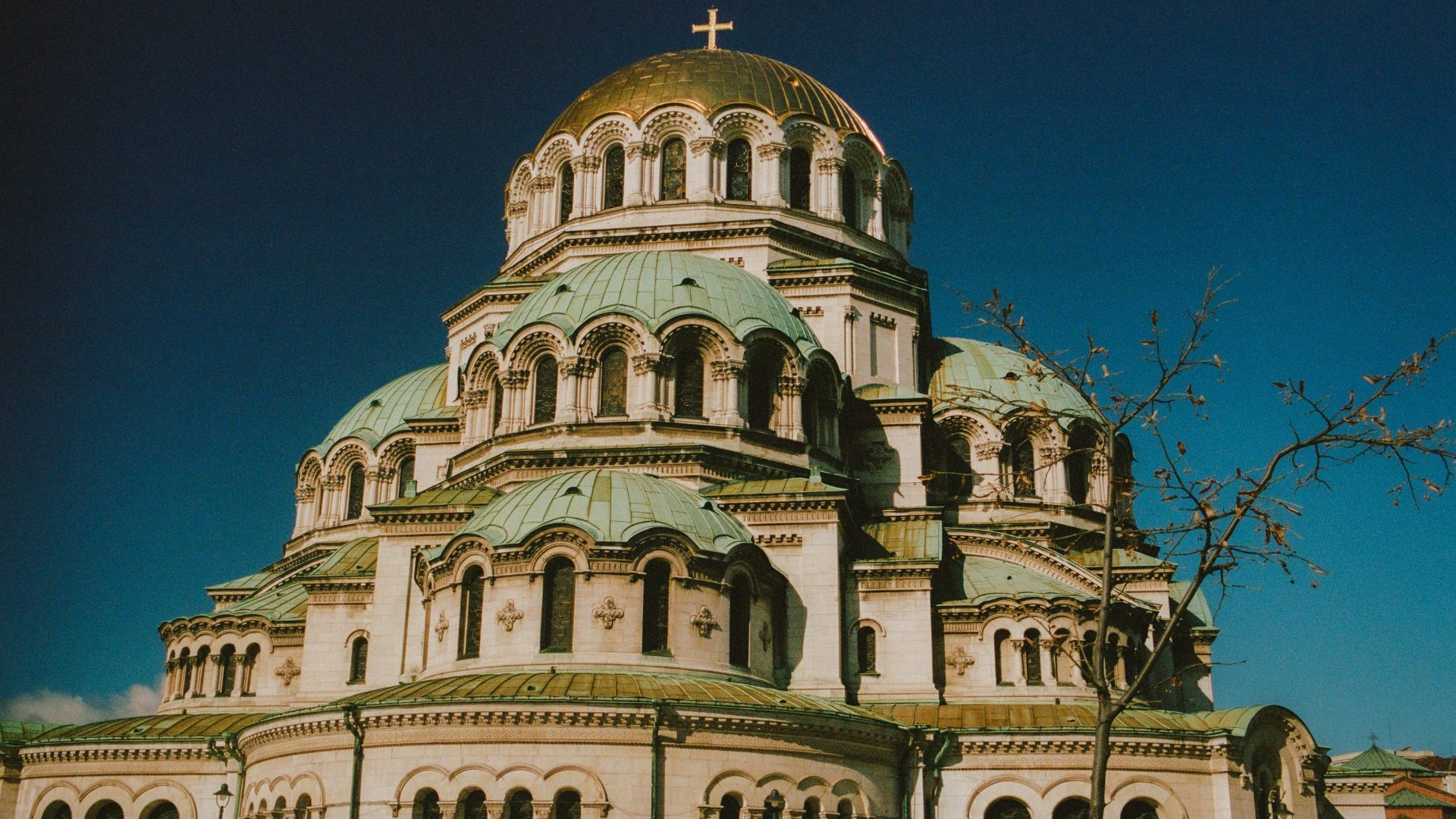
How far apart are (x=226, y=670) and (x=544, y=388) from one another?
9662mm

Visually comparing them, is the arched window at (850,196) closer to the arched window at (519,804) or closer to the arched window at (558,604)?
the arched window at (558,604)

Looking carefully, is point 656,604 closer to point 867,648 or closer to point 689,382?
point 867,648

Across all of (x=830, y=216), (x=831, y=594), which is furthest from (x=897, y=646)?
(x=830, y=216)

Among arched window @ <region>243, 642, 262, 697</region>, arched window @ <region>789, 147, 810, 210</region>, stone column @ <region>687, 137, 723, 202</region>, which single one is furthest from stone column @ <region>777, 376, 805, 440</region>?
arched window @ <region>243, 642, 262, 697</region>

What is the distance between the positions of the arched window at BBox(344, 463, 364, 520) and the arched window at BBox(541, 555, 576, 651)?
1458 centimetres

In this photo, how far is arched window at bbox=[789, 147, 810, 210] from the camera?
1439 inches

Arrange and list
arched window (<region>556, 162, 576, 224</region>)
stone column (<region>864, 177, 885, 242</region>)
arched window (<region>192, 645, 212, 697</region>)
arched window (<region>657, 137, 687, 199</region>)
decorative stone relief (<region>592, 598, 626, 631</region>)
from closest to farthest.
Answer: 1. decorative stone relief (<region>592, 598, 626, 631</region>)
2. arched window (<region>192, 645, 212, 697</region>)
3. arched window (<region>657, 137, 687, 199</region>)
4. arched window (<region>556, 162, 576, 224</region>)
5. stone column (<region>864, 177, 885, 242</region>)

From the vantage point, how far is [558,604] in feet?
82.1

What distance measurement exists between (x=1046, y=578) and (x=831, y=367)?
5967 millimetres

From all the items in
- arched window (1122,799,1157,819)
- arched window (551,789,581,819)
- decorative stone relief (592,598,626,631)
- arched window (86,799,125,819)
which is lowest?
arched window (551,789,581,819)

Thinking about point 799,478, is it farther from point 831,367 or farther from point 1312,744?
point 1312,744

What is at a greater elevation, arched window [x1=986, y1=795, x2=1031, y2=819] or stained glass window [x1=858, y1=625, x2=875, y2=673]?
stained glass window [x1=858, y1=625, x2=875, y2=673]

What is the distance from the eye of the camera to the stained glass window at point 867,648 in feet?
90.9

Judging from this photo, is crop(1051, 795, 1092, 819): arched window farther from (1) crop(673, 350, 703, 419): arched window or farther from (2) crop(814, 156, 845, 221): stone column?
(2) crop(814, 156, 845, 221): stone column
